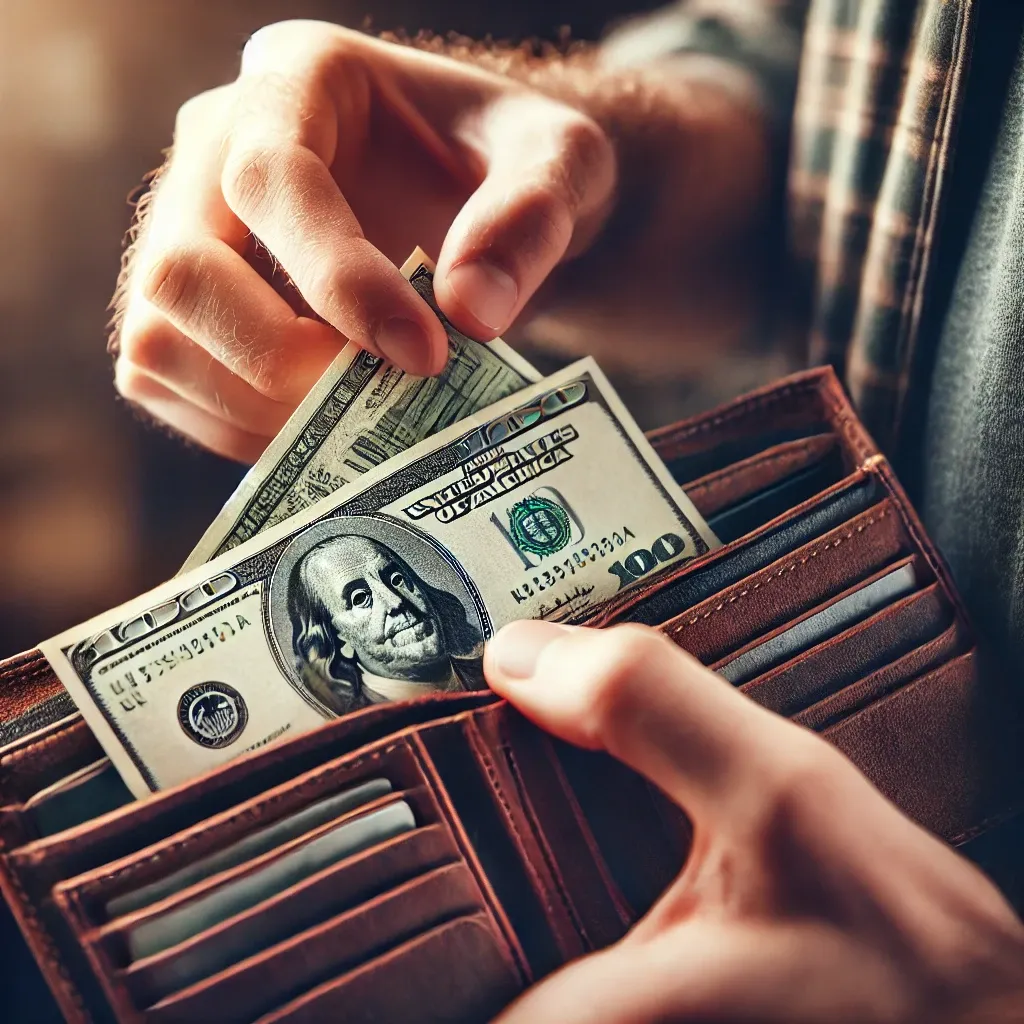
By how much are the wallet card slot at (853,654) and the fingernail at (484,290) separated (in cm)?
30

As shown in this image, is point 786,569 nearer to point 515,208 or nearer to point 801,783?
point 801,783

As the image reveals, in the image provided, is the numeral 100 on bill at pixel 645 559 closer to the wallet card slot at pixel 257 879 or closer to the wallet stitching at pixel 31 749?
the wallet card slot at pixel 257 879

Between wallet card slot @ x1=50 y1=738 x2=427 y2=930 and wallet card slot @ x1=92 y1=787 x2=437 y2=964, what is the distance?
1cm

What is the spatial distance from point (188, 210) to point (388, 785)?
0.45 meters

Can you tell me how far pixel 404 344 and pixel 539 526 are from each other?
0.51ft

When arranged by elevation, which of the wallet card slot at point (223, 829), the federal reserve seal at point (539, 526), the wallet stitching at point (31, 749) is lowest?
the wallet card slot at point (223, 829)

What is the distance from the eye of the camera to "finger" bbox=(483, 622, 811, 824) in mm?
418

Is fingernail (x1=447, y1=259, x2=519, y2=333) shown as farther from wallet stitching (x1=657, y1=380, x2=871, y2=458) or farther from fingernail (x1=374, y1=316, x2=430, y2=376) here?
wallet stitching (x1=657, y1=380, x2=871, y2=458)

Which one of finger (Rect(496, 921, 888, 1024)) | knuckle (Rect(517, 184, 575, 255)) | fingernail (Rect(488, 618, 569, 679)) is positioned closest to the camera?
finger (Rect(496, 921, 888, 1024))

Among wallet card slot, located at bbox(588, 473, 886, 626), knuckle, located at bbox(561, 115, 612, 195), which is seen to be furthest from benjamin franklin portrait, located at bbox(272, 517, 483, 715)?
knuckle, located at bbox(561, 115, 612, 195)

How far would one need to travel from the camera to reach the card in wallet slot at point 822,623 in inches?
20.1

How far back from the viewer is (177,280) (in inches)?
23.2

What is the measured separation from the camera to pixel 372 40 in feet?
2.30

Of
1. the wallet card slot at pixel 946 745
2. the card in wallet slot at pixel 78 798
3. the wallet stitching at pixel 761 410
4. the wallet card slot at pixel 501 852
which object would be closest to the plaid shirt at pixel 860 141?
the wallet stitching at pixel 761 410
